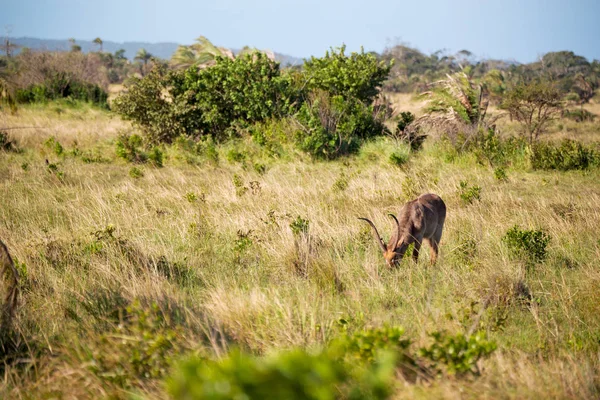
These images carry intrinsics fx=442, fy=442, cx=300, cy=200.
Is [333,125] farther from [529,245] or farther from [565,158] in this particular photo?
[529,245]

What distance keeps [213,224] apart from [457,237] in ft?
11.5

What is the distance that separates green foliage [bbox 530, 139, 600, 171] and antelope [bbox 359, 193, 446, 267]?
6484 mm

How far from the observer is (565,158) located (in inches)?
413

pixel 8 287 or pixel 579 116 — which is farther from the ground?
pixel 579 116

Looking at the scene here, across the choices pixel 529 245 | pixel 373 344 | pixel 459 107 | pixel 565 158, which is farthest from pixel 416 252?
pixel 459 107

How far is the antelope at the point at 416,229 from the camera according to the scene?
472 centimetres

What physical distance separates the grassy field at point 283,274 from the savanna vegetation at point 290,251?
3 cm

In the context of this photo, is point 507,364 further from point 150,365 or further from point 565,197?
point 565,197

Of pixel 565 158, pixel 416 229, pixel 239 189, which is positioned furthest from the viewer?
pixel 565 158

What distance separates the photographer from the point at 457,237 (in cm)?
608

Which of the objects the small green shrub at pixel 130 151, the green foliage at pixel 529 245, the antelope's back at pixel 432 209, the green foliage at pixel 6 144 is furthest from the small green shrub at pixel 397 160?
the green foliage at pixel 6 144

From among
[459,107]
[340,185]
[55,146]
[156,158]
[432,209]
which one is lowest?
[55,146]

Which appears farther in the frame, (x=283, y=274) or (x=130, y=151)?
(x=130, y=151)

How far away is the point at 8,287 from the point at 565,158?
11.2 metres
